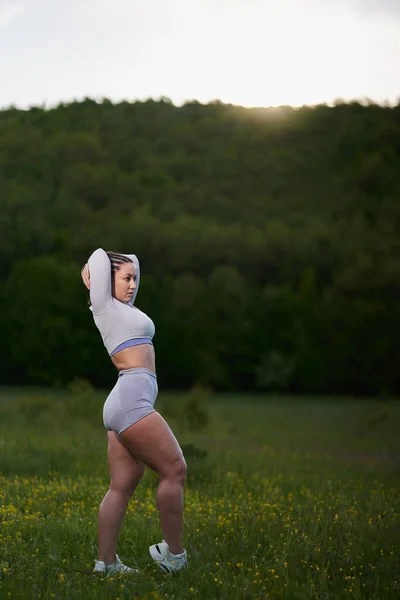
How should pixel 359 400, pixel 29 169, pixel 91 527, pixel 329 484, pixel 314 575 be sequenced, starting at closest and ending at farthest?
1. pixel 314 575
2. pixel 91 527
3. pixel 329 484
4. pixel 359 400
5. pixel 29 169

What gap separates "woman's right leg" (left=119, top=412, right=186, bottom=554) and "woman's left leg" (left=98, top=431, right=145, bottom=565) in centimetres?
10

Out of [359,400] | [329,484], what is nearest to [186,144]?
[359,400]

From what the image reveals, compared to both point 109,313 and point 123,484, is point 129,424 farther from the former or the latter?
point 109,313

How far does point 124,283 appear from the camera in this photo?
6.14 m

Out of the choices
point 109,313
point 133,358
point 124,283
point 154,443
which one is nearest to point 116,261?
point 124,283

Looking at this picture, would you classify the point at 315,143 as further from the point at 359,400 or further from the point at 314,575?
the point at 314,575

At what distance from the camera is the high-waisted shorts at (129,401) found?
229 inches

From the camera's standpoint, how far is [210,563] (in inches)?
253

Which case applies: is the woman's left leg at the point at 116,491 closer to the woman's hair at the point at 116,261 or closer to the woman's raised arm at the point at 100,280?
the woman's raised arm at the point at 100,280

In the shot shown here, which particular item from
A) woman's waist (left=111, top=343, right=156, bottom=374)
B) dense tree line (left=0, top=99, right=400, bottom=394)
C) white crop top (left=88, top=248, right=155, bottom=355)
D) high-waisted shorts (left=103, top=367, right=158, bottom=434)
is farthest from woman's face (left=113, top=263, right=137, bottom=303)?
dense tree line (left=0, top=99, right=400, bottom=394)

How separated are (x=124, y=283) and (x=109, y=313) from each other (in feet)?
0.86

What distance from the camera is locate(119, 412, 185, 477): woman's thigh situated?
5.77m

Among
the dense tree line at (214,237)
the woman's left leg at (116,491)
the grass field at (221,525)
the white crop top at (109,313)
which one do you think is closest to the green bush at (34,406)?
the grass field at (221,525)

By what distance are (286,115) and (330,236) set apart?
82.2ft
